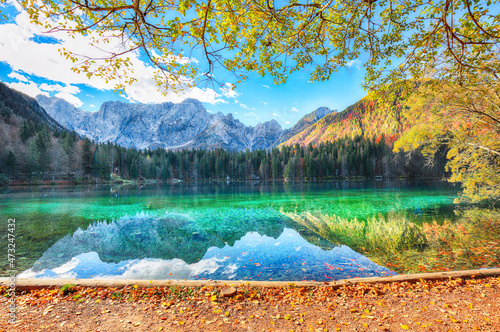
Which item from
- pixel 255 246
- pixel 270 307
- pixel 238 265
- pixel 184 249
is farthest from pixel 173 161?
pixel 270 307

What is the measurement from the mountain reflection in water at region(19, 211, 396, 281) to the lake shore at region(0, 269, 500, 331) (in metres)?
2.81

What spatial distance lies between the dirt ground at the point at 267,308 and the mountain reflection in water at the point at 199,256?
2.91 m

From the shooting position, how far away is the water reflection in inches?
346

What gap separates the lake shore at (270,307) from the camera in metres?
4.42

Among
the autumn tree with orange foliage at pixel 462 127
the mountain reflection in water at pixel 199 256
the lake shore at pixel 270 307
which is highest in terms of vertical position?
the autumn tree with orange foliage at pixel 462 127

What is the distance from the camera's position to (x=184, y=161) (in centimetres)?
13088

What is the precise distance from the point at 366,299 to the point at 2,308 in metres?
8.90

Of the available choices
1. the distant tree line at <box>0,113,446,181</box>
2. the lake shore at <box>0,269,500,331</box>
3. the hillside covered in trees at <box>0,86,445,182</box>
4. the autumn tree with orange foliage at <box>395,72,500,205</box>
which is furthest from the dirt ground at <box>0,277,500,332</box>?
the hillside covered in trees at <box>0,86,445,182</box>

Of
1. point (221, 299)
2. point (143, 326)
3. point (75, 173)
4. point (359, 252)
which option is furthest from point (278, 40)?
point (75, 173)

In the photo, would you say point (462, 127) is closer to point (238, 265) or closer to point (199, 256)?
point (238, 265)

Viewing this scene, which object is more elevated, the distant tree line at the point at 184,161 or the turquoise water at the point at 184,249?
the distant tree line at the point at 184,161

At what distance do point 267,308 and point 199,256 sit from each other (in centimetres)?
704

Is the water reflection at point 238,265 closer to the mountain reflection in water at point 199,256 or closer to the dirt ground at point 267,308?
the mountain reflection in water at point 199,256

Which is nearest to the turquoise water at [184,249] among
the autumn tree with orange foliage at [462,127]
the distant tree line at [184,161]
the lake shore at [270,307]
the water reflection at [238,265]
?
the water reflection at [238,265]
